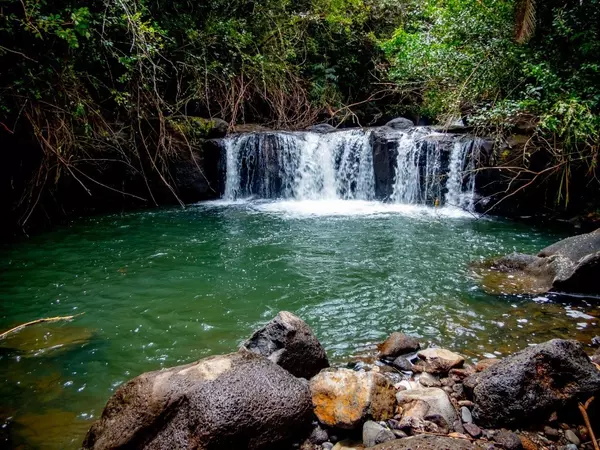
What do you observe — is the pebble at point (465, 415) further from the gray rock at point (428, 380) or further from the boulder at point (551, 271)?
the boulder at point (551, 271)

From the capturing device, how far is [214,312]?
4770 millimetres

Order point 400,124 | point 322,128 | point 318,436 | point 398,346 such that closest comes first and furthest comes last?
point 318,436 < point 398,346 < point 400,124 < point 322,128

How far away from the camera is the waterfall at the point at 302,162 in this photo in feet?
36.7

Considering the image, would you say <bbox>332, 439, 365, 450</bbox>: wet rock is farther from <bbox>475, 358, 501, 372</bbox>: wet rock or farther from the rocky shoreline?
<bbox>475, 358, 501, 372</bbox>: wet rock

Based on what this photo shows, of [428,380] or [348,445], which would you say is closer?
[348,445]

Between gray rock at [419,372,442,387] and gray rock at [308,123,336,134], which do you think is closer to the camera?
gray rock at [419,372,442,387]

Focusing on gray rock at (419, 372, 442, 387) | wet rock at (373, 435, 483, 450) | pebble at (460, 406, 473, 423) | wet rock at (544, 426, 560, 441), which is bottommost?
gray rock at (419, 372, 442, 387)

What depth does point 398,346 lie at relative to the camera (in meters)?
3.77

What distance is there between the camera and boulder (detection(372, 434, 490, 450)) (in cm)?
217

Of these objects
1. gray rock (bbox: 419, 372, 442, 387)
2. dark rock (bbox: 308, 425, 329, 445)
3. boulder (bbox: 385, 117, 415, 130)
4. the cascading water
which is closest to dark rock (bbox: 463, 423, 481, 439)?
gray rock (bbox: 419, 372, 442, 387)

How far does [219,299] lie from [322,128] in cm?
870

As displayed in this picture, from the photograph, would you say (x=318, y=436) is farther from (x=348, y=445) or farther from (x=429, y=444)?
(x=429, y=444)

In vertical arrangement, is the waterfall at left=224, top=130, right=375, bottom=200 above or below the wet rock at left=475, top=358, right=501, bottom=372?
above

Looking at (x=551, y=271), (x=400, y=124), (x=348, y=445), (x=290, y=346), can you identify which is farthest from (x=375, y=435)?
(x=400, y=124)
